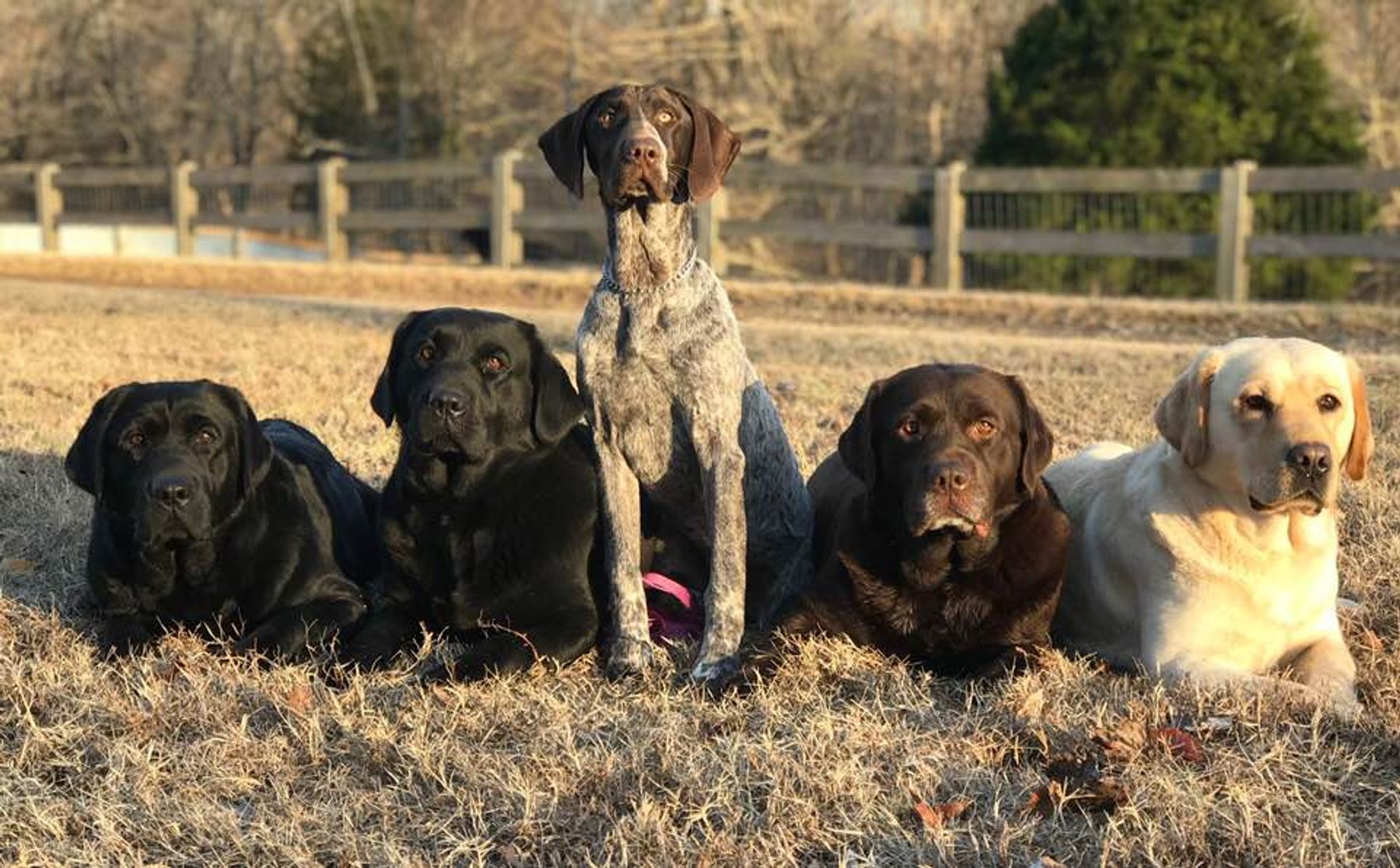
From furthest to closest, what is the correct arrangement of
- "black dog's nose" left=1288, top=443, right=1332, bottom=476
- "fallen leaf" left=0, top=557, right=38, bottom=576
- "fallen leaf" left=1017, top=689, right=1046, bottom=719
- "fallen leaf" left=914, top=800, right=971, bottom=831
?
"fallen leaf" left=0, top=557, right=38, bottom=576
"black dog's nose" left=1288, top=443, right=1332, bottom=476
"fallen leaf" left=1017, top=689, right=1046, bottom=719
"fallen leaf" left=914, top=800, right=971, bottom=831

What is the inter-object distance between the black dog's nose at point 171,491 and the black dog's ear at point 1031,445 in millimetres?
2596

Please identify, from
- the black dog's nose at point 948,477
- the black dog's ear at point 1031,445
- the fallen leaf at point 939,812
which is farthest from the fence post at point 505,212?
the fallen leaf at point 939,812

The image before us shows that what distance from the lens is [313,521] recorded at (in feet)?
16.8

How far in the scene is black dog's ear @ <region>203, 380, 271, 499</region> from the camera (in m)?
4.80

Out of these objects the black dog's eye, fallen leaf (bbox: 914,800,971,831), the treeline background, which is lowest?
fallen leaf (bbox: 914,800,971,831)

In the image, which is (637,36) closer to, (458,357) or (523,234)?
(523,234)

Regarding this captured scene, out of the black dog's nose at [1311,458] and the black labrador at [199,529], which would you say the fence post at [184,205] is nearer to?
the black labrador at [199,529]

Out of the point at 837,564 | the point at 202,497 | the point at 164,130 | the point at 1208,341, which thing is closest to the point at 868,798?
the point at 837,564

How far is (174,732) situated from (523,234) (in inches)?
825

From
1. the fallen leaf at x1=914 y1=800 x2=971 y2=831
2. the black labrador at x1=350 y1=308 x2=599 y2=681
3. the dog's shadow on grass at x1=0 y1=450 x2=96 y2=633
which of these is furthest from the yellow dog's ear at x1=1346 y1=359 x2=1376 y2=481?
the dog's shadow on grass at x1=0 y1=450 x2=96 y2=633

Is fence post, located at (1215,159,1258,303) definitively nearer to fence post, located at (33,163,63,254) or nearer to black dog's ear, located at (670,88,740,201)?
black dog's ear, located at (670,88,740,201)

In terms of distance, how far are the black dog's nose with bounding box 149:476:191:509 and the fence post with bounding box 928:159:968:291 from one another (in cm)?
1572

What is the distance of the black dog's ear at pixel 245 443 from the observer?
15.8 ft

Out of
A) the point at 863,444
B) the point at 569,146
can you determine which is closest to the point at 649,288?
the point at 569,146
